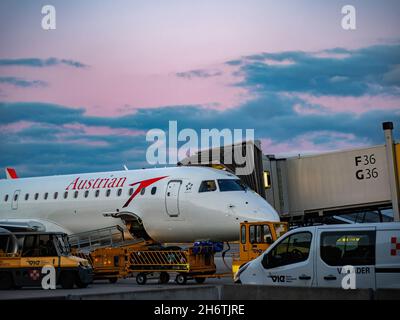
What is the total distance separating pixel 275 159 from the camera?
3766 cm

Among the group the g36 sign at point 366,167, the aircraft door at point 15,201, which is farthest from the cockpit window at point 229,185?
the aircraft door at point 15,201

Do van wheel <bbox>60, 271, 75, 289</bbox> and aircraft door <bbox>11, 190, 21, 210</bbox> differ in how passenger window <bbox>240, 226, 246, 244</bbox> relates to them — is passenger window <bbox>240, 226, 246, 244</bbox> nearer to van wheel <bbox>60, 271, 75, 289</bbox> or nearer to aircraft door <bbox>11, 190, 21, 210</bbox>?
van wheel <bbox>60, 271, 75, 289</bbox>

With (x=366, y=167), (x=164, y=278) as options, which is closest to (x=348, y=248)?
(x=164, y=278)

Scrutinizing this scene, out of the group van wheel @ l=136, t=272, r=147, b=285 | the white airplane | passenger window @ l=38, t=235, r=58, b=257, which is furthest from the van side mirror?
van wheel @ l=136, t=272, r=147, b=285

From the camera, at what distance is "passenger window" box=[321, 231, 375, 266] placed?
15859 mm

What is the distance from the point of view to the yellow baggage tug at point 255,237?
24688 mm

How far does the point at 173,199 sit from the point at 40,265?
626 centimetres

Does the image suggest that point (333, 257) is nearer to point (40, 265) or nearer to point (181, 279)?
point (181, 279)

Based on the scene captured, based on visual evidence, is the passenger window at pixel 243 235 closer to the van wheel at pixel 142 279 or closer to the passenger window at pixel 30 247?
the van wheel at pixel 142 279

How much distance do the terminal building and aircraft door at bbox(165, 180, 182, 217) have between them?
8574 mm

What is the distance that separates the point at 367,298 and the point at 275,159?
2611 centimetres

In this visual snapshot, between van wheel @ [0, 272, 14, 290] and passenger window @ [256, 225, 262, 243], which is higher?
passenger window @ [256, 225, 262, 243]

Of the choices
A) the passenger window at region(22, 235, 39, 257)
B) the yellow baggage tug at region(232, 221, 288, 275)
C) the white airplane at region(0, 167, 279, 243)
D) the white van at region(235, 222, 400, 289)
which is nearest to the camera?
the white van at region(235, 222, 400, 289)

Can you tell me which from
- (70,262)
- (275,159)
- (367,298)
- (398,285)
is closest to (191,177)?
(70,262)
